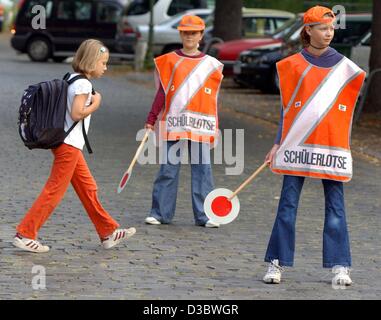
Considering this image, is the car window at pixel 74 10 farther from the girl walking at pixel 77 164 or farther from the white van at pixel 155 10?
the girl walking at pixel 77 164

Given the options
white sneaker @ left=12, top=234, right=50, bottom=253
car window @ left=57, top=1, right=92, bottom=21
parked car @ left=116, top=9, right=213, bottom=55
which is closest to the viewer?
white sneaker @ left=12, top=234, right=50, bottom=253

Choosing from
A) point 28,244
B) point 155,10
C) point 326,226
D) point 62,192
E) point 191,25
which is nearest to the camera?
point 326,226

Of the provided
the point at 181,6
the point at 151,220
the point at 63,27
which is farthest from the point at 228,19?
the point at 151,220

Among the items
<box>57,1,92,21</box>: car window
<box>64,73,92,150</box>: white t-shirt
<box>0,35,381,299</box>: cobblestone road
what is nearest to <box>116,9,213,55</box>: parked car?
<box>57,1,92,21</box>: car window

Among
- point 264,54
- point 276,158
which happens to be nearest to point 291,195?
point 276,158

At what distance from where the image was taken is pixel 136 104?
22.7 m

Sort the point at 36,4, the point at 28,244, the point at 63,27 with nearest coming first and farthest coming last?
1. the point at 28,244
2. the point at 36,4
3. the point at 63,27

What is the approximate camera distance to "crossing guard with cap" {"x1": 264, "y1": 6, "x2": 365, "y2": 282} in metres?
7.98

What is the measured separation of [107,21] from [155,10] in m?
1.51

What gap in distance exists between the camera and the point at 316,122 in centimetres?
799

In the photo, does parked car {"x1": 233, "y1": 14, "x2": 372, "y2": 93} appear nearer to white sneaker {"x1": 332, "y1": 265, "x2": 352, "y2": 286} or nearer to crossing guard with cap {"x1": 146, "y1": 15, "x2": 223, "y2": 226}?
crossing guard with cap {"x1": 146, "y1": 15, "x2": 223, "y2": 226}

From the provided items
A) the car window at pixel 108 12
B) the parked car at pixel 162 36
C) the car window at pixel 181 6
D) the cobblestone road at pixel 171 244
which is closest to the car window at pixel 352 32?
the cobblestone road at pixel 171 244

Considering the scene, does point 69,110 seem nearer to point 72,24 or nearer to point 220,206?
point 220,206

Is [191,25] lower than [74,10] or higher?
higher
